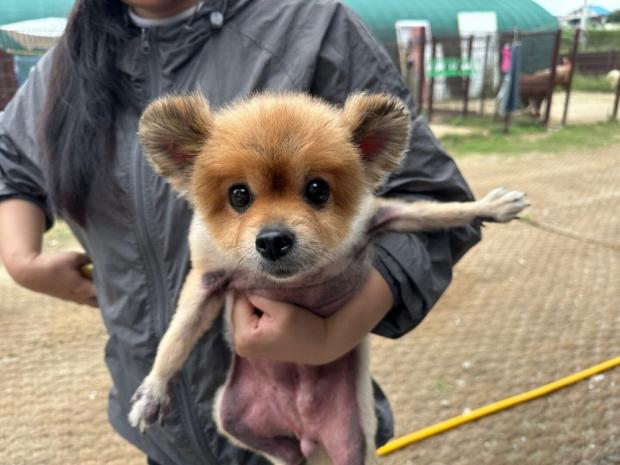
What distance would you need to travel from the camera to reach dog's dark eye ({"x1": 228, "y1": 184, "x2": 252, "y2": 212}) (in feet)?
3.48

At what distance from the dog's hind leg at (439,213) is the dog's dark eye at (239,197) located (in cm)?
30

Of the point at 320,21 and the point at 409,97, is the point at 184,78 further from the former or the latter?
the point at 409,97

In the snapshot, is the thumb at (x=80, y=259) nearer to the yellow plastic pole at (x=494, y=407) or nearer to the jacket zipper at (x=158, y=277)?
the jacket zipper at (x=158, y=277)

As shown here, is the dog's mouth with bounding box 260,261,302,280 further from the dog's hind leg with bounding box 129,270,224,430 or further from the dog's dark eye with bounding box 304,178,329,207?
the dog's hind leg with bounding box 129,270,224,430

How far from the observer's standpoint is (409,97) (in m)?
1.31

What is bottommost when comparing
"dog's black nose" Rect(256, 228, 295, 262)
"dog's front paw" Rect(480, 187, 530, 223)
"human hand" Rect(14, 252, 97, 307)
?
"human hand" Rect(14, 252, 97, 307)

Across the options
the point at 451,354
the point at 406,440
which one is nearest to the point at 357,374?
the point at 406,440

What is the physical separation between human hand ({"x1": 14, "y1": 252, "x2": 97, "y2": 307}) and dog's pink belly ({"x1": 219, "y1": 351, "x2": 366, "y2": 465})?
535 mm

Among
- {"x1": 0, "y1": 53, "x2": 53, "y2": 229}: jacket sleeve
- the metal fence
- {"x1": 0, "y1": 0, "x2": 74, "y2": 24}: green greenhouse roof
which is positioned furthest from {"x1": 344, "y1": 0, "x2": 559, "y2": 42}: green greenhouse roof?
{"x1": 0, "y1": 53, "x2": 53, "y2": 229}: jacket sleeve

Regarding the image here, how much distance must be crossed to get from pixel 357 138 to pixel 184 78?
440 mm

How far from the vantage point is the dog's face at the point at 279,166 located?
1.02 meters

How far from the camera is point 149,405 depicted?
125 centimetres

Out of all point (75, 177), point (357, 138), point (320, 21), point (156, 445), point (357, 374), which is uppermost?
point (320, 21)

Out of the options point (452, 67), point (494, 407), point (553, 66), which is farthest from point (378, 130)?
point (452, 67)
